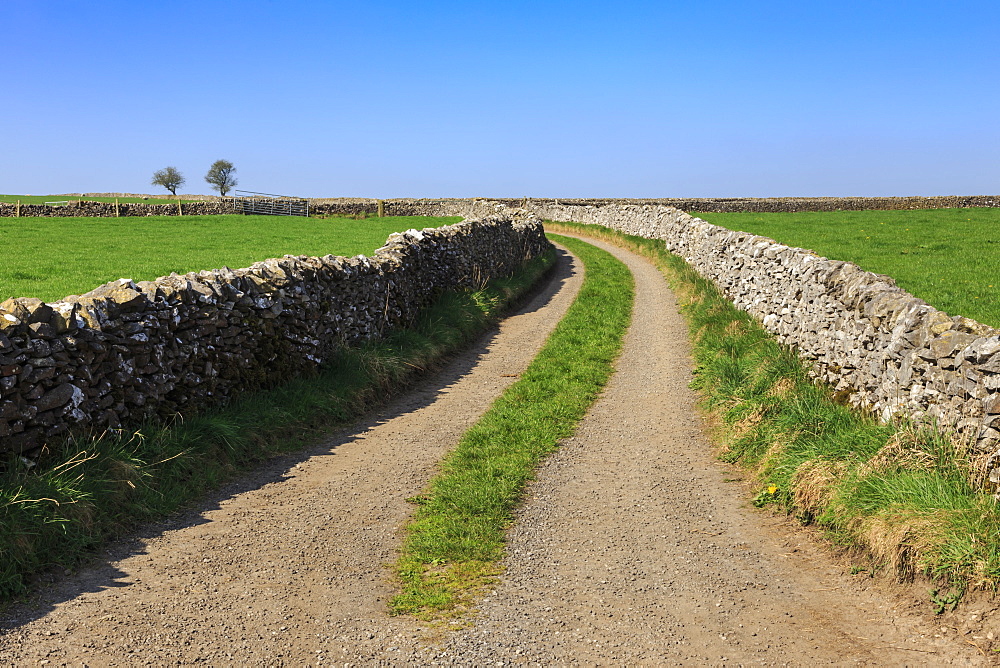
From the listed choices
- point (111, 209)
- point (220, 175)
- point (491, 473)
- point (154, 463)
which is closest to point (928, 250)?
point (491, 473)

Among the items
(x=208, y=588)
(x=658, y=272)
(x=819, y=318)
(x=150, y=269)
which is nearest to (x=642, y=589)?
(x=208, y=588)

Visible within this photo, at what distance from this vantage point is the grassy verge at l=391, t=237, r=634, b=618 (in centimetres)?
616

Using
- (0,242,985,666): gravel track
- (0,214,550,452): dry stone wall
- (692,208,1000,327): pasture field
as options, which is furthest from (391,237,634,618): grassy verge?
(692,208,1000,327): pasture field

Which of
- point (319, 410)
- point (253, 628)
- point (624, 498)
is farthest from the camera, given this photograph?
point (319, 410)

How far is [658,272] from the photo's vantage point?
2700 cm

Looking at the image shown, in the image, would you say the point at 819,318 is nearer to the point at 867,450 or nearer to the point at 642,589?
the point at 867,450

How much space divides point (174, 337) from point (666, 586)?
6.25 metres

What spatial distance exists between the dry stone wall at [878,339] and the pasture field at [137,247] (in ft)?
42.4

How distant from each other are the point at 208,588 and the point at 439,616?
76.1 inches

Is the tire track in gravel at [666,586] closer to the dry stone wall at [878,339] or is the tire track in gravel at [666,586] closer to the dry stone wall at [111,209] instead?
the dry stone wall at [878,339]

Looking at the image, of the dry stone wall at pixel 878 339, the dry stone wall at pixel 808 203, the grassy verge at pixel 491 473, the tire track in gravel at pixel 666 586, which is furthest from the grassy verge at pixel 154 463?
the dry stone wall at pixel 808 203

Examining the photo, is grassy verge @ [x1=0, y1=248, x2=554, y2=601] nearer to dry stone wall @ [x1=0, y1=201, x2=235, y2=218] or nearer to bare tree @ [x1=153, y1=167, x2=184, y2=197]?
dry stone wall @ [x1=0, y1=201, x2=235, y2=218]

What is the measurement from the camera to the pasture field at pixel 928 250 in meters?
14.5

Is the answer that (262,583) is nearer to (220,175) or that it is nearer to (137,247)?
(137,247)
